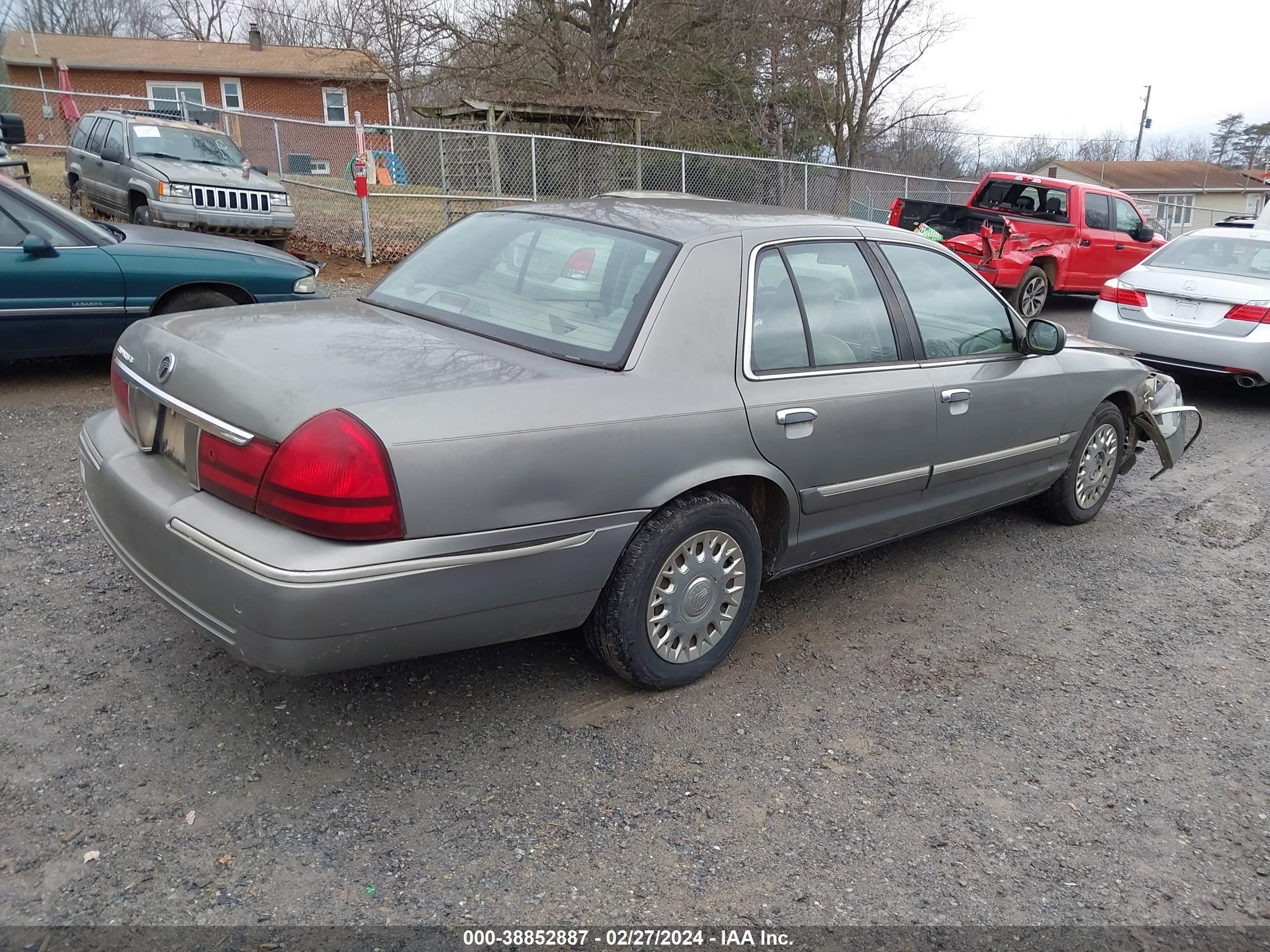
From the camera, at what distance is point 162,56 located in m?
33.5

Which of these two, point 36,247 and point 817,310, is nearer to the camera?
point 817,310

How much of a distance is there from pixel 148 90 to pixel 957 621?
37.0m

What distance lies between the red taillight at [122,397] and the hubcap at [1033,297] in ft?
36.4

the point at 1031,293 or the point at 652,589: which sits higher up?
the point at 652,589

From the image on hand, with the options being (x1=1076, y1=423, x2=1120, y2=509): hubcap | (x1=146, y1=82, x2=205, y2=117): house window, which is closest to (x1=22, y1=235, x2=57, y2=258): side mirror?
(x1=1076, y1=423, x2=1120, y2=509): hubcap

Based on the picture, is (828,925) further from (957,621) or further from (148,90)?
(148,90)

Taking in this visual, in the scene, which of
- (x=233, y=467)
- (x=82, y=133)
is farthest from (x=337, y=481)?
(x=82, y=133)

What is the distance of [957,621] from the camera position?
4133 mm

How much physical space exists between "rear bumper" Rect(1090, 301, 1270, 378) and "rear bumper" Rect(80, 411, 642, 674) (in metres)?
7.07

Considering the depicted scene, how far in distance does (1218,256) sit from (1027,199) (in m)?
4.45

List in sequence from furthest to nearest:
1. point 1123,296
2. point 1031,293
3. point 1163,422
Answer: point 1031,293 → point 1123,296 → point 1163,422

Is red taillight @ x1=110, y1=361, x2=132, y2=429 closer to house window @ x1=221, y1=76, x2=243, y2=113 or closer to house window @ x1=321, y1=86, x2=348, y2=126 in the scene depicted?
house window @ x1=321, y1=86, x2=348, y2=126

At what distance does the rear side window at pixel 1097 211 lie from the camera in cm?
1288

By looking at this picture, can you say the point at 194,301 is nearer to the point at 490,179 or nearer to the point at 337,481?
the point at 337,481
